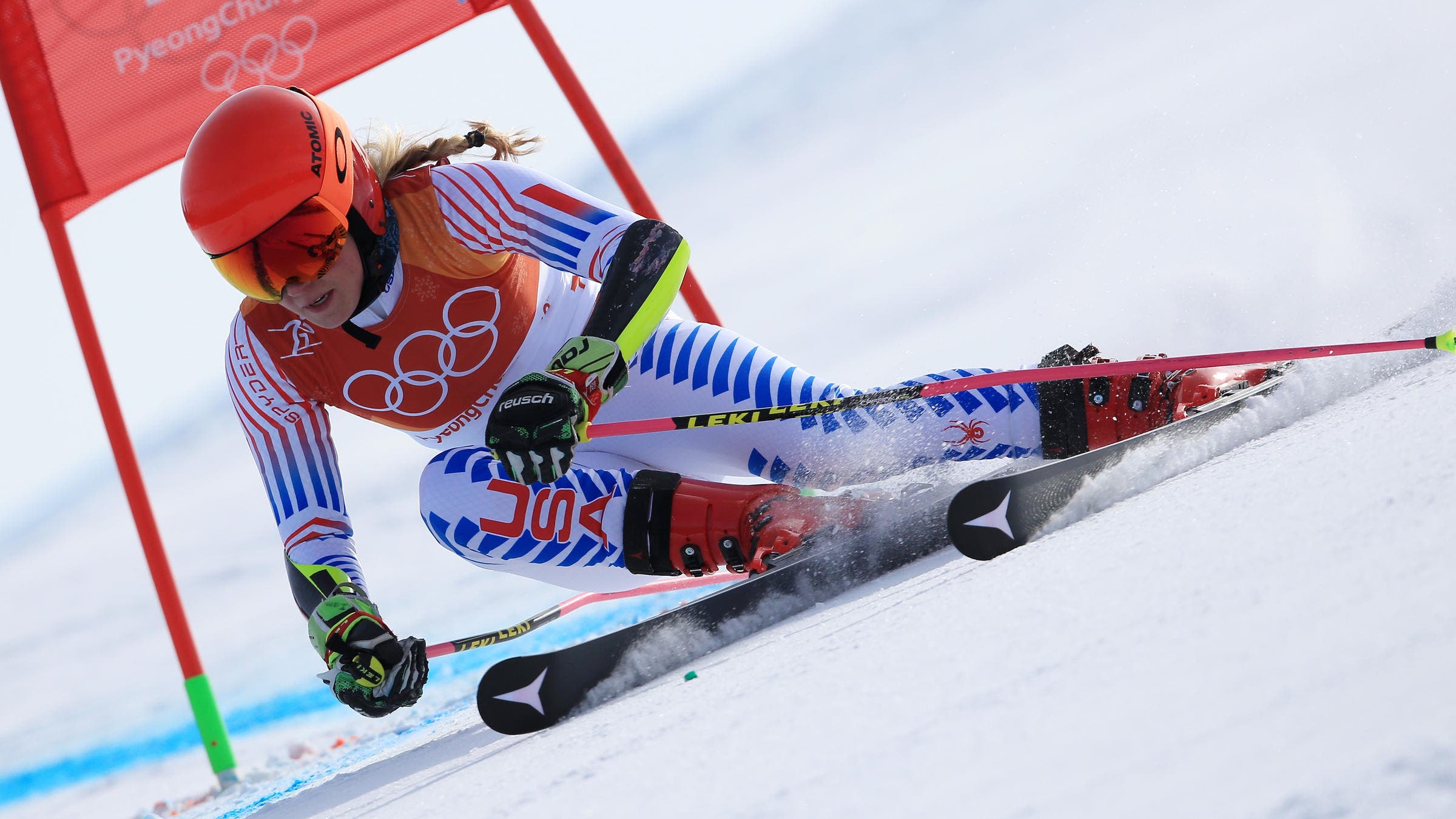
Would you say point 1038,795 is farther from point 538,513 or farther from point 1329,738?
point 538,513

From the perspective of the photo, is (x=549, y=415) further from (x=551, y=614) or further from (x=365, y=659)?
(x=551, y=614)

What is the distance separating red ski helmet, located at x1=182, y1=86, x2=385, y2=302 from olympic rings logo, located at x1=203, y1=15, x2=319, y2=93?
163 cm

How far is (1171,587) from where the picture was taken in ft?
2.85

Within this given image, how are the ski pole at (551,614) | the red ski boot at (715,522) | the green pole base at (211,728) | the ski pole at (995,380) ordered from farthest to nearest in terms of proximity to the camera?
1. the green pole base at (211,728)
2. the ski pole at (551,614)
3. the red ski boot at (715,522)
4. the ski pole at (995,380)

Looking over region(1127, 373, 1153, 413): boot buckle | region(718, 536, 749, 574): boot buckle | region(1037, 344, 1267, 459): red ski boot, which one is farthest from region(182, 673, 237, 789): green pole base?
region(1127, 373, 1153, 413): boot buckle

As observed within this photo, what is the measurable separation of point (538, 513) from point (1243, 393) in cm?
129

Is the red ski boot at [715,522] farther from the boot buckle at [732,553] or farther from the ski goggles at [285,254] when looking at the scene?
the ski goggles at [285,254]

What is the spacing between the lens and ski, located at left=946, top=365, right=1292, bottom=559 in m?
1.47

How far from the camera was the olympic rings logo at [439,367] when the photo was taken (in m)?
1.93

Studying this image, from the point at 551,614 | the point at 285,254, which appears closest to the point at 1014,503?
the point at 285,254

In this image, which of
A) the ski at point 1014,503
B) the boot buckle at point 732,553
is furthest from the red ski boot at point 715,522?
the ski at point 1014,503

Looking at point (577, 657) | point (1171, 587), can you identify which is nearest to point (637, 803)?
point (1171, 587)

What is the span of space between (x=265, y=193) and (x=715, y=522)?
2.99 ft

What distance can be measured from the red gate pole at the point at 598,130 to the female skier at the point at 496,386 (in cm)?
100
